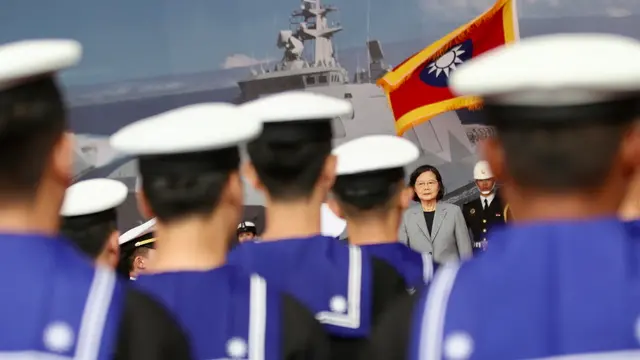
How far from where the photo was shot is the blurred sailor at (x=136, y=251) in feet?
13.8

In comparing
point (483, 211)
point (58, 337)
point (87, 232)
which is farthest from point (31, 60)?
point (483, 211)

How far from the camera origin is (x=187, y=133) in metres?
1.83

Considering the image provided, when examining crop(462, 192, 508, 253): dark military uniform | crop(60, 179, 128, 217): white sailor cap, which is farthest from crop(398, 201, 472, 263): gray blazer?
crop(60, 179, 128, 217): white sailor cap

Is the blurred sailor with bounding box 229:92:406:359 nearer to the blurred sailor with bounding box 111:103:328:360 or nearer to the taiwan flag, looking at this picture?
the blurred sailor with bounding box 111:103:328:360

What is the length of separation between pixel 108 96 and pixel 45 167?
9.06 m

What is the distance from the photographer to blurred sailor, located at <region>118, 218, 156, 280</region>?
13.8 feet

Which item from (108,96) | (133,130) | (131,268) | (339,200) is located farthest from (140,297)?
(108,96)

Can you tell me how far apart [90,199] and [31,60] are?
1.16 m

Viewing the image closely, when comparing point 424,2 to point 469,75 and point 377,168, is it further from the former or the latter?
point 469,75

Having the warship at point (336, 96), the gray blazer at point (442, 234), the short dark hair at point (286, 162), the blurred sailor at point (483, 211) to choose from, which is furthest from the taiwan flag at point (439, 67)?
the short dark hair at point (286, 162)

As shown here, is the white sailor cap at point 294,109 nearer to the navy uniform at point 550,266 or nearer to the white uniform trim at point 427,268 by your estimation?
the white uniform trim at point 427,268

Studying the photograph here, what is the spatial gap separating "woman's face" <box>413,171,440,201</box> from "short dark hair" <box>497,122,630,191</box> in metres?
4.82

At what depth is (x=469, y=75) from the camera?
4.25ft

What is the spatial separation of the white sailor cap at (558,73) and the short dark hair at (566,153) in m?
0.04
